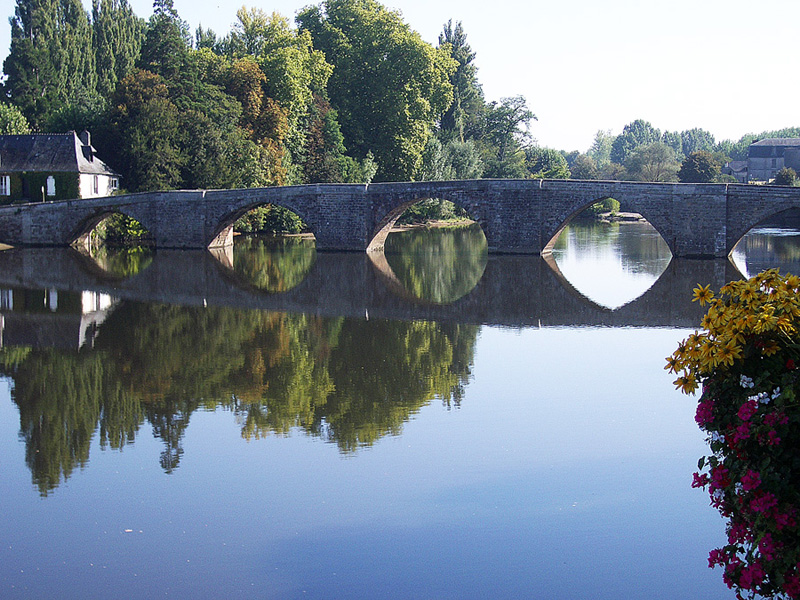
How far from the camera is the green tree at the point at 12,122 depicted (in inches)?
1607

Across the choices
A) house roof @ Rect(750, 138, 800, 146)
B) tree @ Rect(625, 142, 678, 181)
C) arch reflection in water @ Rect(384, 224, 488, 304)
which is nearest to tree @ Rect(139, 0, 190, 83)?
arch reflection in water @ Rect(384, 224, 488, 304)

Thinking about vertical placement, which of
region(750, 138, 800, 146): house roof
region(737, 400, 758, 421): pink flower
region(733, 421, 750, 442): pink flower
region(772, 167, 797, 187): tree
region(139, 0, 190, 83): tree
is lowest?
region(733, 421, 750, 442): pink flower

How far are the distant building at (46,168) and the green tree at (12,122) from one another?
5.35m

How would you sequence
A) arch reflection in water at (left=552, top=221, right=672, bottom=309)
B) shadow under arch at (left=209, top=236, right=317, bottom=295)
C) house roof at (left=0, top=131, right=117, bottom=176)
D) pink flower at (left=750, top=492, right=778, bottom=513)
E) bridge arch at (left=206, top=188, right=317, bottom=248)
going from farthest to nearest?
house roof at (left=0, top=131, right=117, bottom=176) < bridge arch at (left=206, top=188, right=317, bottom=248) < shadow under arch at (left=209, top=236, right=317, bottom=295) < arch reflection in water at (left=552, top=221, right=672, bottom=309) < pink flower at (left=750, top=492, right=778, bottom=513)

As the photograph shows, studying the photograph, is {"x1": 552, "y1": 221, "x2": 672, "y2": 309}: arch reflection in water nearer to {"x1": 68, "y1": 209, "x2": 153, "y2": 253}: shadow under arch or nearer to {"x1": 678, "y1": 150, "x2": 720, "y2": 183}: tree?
{"x1": 68, "y1": 209, "x2": 153, "y2": 253}: shadow under arch

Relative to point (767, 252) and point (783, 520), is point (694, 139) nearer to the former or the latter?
point (767, 252)

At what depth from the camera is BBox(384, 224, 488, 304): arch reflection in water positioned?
74.7ft

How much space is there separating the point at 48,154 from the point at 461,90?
30.4 meters

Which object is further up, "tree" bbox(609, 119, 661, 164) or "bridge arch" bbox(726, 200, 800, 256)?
"tree" bbox(609, 119, 661, 164)

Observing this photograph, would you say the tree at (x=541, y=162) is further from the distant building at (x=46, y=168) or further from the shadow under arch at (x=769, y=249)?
the distant building at (x=46, y=168)

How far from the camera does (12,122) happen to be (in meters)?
41.2

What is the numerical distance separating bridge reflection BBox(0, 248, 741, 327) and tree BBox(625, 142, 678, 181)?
52972mm

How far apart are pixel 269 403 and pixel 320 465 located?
246 centimetres

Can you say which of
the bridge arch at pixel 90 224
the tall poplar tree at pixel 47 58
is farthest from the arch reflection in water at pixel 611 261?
the tall poplar tree at pixel 47 58
